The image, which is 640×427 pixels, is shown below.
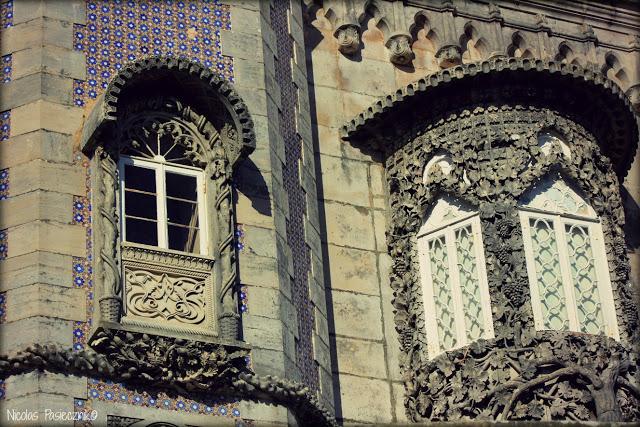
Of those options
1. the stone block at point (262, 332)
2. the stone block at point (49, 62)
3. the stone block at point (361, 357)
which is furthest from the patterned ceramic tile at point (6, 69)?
the stone block at point (361, 357)

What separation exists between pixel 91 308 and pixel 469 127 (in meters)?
5.89

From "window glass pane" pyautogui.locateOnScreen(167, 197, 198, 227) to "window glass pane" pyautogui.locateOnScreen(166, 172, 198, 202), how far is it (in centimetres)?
7

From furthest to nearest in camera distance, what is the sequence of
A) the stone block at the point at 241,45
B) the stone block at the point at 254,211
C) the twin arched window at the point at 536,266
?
the twin arched window at the point at 536,266, the stone block at the point at 241,45, the stone block at the point at 254,211

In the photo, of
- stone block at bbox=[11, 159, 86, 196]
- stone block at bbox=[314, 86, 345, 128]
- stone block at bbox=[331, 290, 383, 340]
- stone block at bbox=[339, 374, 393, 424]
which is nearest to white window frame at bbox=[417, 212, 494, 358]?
stone block at bbox=[331, 290, 383, 340]

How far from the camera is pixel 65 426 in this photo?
57.1ft

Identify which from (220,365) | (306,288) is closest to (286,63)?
(306,288)

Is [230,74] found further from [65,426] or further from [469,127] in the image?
[65,426]

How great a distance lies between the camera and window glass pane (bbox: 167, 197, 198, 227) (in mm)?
19438

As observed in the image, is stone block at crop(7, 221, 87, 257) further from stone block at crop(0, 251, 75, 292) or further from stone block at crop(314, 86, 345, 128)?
stone block at crop(314, 86, 345, 128)

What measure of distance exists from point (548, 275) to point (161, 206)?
15.7 feet

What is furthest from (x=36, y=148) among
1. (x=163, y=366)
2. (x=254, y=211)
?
(x=163, y=366)

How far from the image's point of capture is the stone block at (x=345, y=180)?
2245 cm

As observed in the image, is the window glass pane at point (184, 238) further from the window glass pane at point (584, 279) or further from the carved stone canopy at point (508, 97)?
the window glass pane at point (584, 279)

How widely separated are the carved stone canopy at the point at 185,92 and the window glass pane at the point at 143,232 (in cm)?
89
